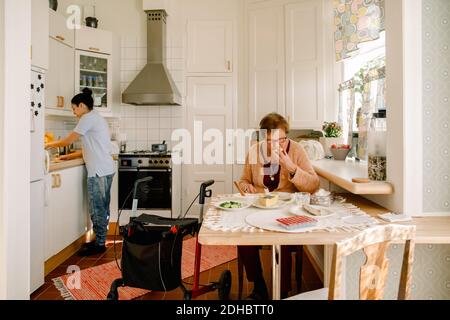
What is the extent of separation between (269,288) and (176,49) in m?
3.29

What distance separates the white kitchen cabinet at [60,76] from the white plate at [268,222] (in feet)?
9.01

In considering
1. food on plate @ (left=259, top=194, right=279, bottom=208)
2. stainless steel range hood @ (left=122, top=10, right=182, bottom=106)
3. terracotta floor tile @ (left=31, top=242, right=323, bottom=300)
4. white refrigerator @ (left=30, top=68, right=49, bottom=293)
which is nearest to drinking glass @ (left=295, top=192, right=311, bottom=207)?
food on plate @ (left=259, top=194, right=279, bottom=208)

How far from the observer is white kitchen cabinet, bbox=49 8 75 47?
3.40m

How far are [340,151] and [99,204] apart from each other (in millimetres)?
2408

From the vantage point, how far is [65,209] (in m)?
3.14

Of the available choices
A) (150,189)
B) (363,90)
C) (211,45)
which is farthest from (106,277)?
(211,45)

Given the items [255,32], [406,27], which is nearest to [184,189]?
[255,32]

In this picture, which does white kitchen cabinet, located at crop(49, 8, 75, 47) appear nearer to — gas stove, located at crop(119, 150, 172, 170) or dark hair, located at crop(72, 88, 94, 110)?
dark hair, located at crop(72, 88, 94, 110)

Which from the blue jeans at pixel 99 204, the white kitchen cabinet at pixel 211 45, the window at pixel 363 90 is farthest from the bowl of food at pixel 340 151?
the blue jeans at pixel 99 204

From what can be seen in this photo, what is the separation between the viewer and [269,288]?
2.54 meters

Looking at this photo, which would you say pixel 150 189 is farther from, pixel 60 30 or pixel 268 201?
pixel 268 201

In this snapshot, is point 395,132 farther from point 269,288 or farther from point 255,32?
point 255,32

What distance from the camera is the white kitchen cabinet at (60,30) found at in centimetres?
340

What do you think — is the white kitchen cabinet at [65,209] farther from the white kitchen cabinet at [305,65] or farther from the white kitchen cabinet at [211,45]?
the white kitchen cabinet at [305,65]
